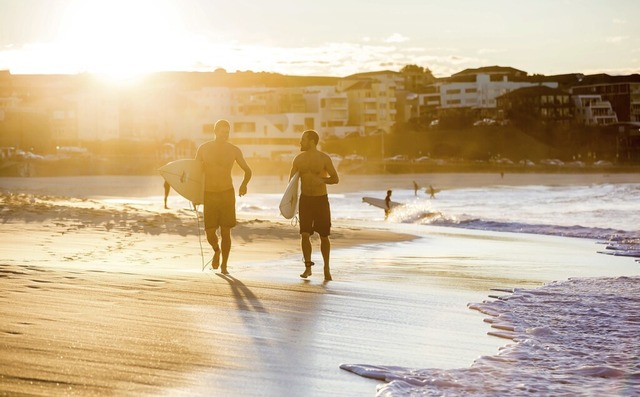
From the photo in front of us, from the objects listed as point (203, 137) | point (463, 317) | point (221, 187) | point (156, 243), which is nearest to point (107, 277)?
point (221, 187)

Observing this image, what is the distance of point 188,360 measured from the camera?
5.38 m

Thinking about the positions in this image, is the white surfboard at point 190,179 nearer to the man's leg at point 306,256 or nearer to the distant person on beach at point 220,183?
the distant person on beach at point 220,183

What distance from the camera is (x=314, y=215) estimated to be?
34.5 ft

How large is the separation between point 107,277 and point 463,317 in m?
3.40

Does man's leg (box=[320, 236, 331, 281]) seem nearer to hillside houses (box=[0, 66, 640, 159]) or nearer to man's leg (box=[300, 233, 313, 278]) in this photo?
man's leg (box=[300, 233, 313, 278])

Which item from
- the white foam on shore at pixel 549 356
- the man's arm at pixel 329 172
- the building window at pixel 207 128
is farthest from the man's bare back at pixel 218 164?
the building window at pixel 207 128

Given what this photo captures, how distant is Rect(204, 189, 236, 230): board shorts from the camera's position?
10609 millimetres

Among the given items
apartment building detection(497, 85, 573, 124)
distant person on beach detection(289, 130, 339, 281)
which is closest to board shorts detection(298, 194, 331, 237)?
distant person on beach detection(289, 130, 339, 281)

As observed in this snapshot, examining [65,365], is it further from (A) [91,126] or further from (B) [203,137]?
(B) [203,137]

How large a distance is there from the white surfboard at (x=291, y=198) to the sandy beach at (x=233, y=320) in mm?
764

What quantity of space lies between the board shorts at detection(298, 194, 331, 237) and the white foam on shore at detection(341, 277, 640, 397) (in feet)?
7.39

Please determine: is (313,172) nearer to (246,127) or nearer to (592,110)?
(246,127)

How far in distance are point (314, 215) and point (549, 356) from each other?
450 cm

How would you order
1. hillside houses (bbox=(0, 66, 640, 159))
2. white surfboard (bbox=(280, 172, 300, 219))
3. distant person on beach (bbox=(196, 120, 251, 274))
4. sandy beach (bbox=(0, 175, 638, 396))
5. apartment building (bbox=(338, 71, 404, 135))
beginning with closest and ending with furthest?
sandy beach (bbox=(0, 175, 638, 396)), distant person on beach (bbox=(196, 120, 251, 274)), white surfboard (bbox=(280, 172, 300, 219)), hillside houses (bbox=(0, 66, 640, 159)), apartment building (bbox=(338, 71, 404, 135))
